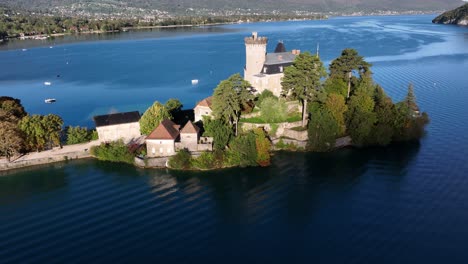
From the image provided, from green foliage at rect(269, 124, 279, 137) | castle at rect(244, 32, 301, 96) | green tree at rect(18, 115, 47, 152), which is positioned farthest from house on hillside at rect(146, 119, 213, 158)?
castle at rect(244, 32, 301, 96)

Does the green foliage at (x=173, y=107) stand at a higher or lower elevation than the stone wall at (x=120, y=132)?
higher

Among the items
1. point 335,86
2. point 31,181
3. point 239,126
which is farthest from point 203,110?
point 31,181

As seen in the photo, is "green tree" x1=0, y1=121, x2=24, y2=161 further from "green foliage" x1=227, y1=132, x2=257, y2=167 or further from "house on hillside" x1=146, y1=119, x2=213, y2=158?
"green foliage" x1=227, y1=132, x2=257, y2=167

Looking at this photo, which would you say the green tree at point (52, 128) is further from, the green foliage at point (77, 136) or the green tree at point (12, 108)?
the green tree at point (12, 108)

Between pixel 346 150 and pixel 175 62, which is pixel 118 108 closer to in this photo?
pixel 346 150

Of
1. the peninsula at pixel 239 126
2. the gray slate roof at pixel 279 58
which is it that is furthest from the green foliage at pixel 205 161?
the gray slate roof at pixel 279 58

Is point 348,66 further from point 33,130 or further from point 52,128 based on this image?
point 33,130
